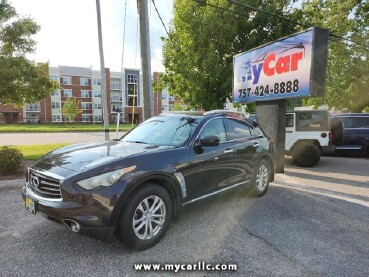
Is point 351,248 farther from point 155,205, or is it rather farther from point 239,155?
point 155,205

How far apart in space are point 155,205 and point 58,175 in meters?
1.17

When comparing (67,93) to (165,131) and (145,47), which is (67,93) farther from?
(165,131)

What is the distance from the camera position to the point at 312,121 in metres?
9.36

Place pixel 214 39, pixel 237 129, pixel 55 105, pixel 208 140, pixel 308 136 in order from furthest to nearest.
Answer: pixel 55 105
pixel 214 39
pixel 308 136
pixel 237 129
pixel 208 140

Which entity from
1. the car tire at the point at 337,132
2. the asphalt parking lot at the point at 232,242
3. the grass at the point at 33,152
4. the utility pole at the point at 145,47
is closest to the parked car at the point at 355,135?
the car tire at the point at 337,132

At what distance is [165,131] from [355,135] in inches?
389

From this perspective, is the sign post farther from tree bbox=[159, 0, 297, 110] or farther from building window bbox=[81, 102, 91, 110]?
building window bbox=[81, 102, 91, 110]

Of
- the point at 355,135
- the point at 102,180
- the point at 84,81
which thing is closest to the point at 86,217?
the point at 102,180

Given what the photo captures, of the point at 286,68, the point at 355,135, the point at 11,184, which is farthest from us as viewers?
the point at 355,135

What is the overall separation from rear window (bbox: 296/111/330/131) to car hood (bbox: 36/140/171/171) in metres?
7.03

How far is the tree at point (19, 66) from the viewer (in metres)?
8.99

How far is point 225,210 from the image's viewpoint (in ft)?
15.9

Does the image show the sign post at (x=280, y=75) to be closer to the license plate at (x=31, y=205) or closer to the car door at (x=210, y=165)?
the car door at (x=210, y=165)

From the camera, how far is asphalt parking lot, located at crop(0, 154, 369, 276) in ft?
9.98
